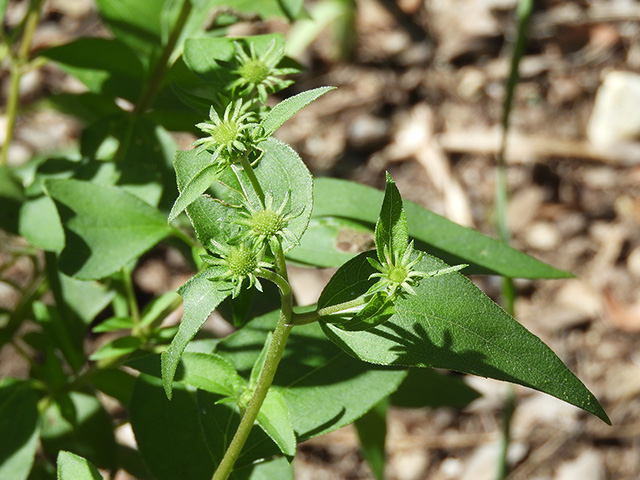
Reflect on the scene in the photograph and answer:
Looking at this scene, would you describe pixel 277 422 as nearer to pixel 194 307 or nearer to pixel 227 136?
pixel 194 307

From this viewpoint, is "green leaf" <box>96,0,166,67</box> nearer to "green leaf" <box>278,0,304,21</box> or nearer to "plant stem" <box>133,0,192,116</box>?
"plant stem" <box>133,0,192,116</box>

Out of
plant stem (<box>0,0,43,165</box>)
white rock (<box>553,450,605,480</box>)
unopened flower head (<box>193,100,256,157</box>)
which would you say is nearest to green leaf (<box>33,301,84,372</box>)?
plant stem (<box>0,0,43,165</box>)

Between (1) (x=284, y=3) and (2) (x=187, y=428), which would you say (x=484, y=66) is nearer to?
(1) (x=284, y=3)

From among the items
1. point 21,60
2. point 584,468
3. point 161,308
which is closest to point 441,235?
point 161,308

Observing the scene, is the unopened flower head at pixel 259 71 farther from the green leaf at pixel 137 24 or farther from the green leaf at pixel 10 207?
the green leaf at pixel 10 207

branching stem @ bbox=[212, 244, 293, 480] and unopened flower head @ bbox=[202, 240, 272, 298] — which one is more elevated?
unopened flower head @ bbox=[202, 240, 272, 298]

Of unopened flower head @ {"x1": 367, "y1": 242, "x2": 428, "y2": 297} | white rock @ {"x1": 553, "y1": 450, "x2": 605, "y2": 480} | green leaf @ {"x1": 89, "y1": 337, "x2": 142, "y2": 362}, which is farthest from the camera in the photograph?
white rock @ {"x1": 553, "y1": 450, "x2": 605, "y2": 480}
